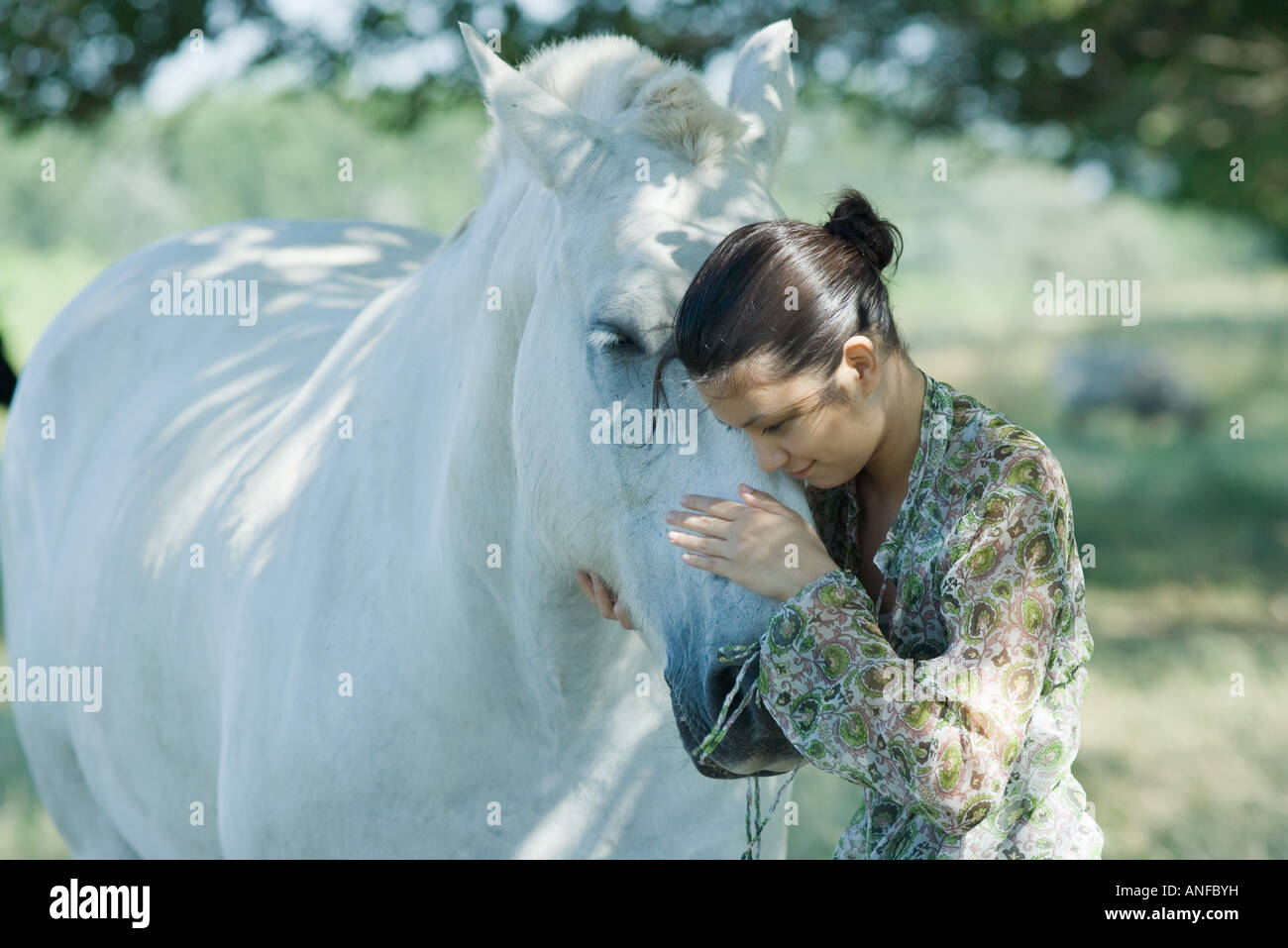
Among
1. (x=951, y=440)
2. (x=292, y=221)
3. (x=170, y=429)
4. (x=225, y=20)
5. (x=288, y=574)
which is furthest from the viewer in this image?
(x=225, y=20)

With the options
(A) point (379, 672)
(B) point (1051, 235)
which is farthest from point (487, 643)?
(B) point (1051, 235)

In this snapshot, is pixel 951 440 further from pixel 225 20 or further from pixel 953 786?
pixel 225 20

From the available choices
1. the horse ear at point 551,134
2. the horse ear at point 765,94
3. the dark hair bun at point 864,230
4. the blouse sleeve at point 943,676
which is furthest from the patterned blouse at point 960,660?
the horse ear at point 551,134

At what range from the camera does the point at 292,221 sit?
13.9 ft

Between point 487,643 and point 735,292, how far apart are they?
89cm

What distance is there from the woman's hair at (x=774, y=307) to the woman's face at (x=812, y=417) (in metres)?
0.02

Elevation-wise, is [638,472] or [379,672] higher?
[638,472]

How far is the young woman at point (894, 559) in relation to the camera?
62.1 inches

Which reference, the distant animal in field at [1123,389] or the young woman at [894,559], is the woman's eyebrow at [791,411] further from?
the distant animal in field at [1123,389]

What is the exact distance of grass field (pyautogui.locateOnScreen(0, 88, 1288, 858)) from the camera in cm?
462

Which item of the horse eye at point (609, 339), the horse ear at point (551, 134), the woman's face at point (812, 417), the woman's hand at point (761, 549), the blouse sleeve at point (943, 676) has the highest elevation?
the horse ear at point (551, 134)

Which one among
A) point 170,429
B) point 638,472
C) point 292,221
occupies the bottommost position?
point 638,472

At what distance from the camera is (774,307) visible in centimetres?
163

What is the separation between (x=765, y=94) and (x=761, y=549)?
896mm
